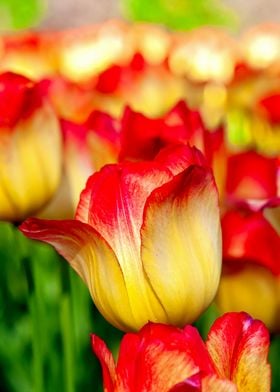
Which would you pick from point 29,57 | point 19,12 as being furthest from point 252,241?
point 19,12

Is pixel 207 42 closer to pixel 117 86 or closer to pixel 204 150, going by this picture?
pixel 117 86

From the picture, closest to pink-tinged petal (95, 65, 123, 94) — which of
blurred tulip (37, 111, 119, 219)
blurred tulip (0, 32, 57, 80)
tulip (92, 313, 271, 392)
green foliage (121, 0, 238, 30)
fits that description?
blurred tulip (0, 32, 57, 80)

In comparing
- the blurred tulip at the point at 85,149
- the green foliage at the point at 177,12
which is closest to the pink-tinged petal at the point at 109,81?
the blurred tulip at the point at 85,149

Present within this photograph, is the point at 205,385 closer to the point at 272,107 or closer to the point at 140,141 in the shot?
the point at 140,141

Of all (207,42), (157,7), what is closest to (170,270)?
(207,42)

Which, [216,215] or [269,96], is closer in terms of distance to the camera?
[216,215]

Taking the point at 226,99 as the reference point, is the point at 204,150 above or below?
above

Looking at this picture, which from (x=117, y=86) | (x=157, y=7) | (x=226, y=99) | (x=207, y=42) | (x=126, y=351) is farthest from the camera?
(x=157, y=7)

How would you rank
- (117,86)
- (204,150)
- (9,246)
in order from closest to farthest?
(204,150) < (9,246) < (117,86)
